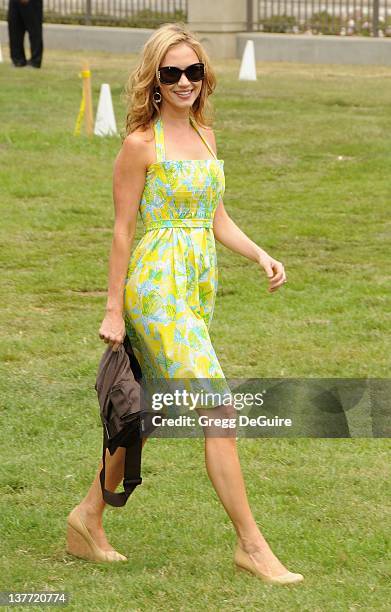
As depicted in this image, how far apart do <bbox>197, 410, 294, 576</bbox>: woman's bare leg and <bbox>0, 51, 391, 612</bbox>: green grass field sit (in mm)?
106

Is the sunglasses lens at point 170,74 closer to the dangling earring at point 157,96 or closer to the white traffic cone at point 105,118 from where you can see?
the dangling earring at point 157,96

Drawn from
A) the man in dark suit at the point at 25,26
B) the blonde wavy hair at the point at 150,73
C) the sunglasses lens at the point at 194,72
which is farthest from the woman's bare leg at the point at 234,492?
the man in dark suit at the point at 25,26

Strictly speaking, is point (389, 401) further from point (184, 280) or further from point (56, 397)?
point (184, 280)

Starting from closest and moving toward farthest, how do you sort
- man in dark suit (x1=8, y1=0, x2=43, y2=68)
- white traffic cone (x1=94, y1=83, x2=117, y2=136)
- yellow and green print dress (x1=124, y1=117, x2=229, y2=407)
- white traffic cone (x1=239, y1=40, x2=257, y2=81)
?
1. yellow and green print dress (x1=124, y1=117, x2=229, y2=407)
2. white traffic cone (x1=94, y1=83, x2=117, y2=136)
3. white traffic cone (x1=239, y1=40, x2=257, y2=81)
4. man in dark suit (x1=8, y1=0, x2=43, y2=68)

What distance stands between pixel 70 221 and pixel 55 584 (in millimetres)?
6996

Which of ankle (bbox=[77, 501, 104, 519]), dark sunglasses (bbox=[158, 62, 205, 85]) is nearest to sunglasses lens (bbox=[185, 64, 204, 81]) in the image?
dark sunglasses (bbox=[158, 62, 205, 85])

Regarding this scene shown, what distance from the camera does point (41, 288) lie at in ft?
31.0

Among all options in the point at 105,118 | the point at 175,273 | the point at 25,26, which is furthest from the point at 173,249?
the point at 25,26

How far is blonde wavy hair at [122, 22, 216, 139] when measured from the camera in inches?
187

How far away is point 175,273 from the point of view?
186 inches

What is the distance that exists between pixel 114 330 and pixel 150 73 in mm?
902

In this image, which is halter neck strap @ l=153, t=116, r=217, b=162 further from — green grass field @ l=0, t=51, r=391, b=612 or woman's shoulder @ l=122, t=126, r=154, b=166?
green grass field @ l=0, t=51, r=391, b=612

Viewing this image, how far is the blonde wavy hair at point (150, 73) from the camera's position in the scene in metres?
4.76

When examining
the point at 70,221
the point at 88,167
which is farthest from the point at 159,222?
the point at 88,167
